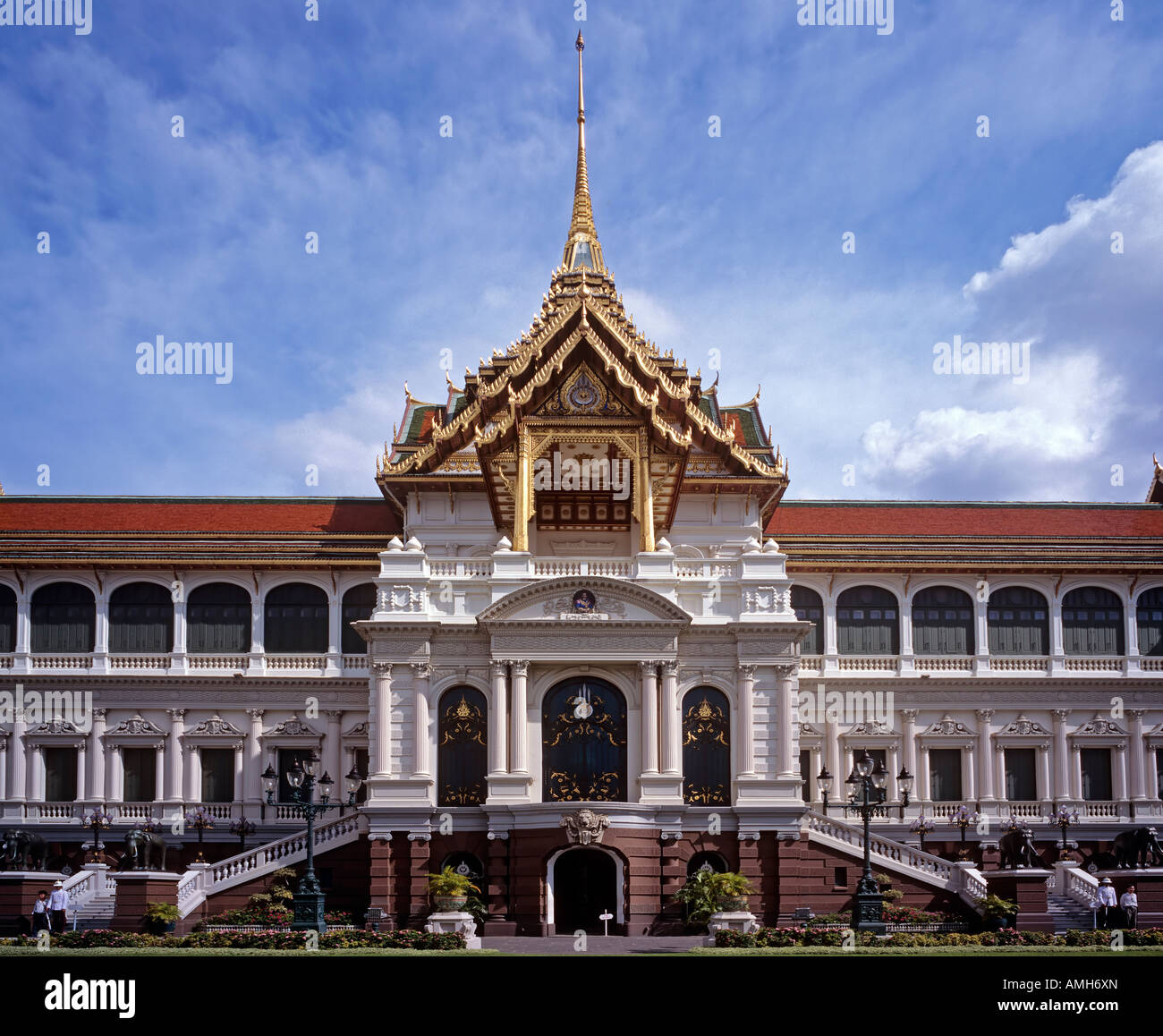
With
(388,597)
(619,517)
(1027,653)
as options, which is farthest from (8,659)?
(1027,653)

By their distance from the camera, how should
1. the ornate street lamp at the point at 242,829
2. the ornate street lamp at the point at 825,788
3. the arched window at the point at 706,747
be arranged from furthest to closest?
the ornate street lamp at the point at 825,788, the ornate street lamp at the point at 242,829, the arched window at the point at 706,747

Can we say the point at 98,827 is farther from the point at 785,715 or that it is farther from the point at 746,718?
the point at 785,715

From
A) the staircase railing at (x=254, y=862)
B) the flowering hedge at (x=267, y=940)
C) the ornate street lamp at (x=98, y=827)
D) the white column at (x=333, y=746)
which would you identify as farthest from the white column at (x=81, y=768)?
the flowering hedge at (x=267, y=940)

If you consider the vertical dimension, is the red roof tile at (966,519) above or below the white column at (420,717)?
above

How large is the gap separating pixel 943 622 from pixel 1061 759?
6.10 m

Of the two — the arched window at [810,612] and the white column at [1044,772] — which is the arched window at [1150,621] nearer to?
the white column at [1044,772]

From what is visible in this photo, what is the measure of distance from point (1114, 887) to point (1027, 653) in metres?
14.4

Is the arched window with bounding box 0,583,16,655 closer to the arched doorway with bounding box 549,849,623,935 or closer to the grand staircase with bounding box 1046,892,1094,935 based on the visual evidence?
the arched doorway with bounding box 549,849,623,935

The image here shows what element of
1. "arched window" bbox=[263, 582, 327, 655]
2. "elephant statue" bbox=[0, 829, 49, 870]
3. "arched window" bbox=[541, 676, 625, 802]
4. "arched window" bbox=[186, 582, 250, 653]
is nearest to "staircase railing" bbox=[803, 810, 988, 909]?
"arched window" bbox=[541, 676, 625, 802]

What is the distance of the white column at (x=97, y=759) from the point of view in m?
48.4

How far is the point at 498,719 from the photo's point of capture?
38.7 m

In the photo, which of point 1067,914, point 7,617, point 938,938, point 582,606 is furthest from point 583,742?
point 7,617

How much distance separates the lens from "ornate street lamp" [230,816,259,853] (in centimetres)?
4419

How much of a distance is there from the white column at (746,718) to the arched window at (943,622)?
14.1 meters
